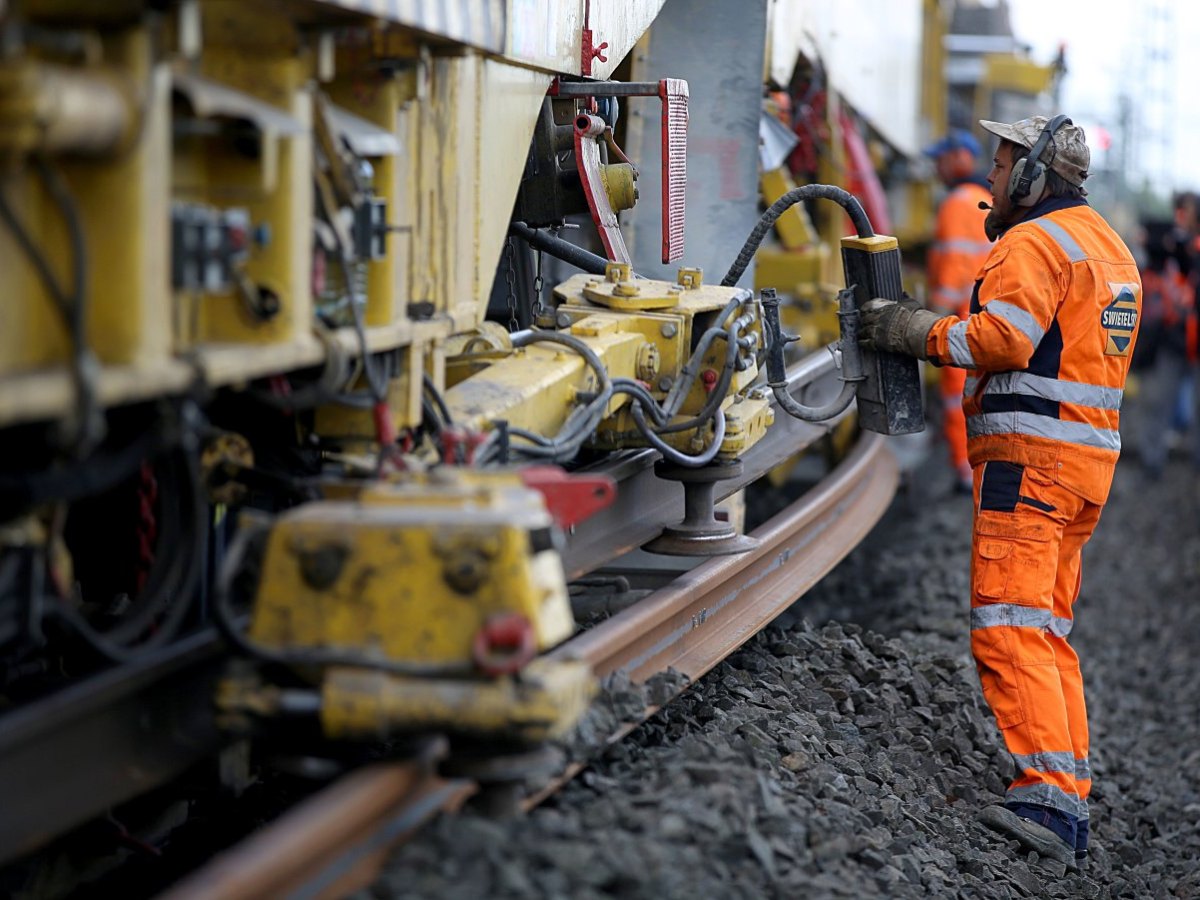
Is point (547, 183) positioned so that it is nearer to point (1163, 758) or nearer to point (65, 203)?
point (65, 203)

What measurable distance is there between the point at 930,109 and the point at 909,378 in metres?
11.8

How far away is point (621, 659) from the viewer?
410 centimetres

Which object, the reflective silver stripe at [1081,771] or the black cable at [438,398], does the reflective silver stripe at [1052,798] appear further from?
the black cable at [438,398]

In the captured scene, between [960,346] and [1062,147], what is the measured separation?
795 millimetres

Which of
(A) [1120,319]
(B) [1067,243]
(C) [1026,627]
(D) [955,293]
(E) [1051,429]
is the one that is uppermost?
(B) [1067,243]

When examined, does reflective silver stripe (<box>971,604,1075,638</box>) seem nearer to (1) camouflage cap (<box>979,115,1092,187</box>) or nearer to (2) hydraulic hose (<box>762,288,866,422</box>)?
(2) hydraulic hose (<box>762,288,866,422</box>)

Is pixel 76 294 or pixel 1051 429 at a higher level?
pixel 76 294

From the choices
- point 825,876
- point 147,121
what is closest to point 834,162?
point 825,876

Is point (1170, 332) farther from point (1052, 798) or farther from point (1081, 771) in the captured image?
point (1052, 798)

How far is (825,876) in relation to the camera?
356 cm

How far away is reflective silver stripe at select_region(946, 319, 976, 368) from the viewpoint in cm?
487

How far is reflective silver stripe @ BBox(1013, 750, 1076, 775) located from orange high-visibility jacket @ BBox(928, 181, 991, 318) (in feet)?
19.9

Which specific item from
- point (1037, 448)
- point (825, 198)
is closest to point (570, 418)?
point (825, 198)

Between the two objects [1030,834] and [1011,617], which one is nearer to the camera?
[1030,834]
